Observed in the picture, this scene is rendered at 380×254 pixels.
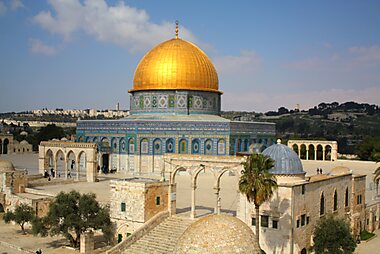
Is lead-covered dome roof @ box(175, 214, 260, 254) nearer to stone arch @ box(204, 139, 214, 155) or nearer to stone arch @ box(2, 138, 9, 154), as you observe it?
stone arch @ box(204, 139, 214, 155)

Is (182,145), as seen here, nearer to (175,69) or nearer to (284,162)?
(175,69)

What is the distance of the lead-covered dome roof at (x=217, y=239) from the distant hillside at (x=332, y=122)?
6199 centimetres

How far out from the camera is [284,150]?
1639 centimetres

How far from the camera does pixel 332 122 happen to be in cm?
11306

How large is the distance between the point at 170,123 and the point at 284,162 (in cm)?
1803

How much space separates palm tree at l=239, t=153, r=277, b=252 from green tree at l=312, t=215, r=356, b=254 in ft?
10.2

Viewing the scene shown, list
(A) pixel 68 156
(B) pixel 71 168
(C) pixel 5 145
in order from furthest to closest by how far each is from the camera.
Answer: 1. (C) pixel 5 145
2. (B) pixel 71 168
3. (A) pixel 68 156

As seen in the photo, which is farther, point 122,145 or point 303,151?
point 303,151

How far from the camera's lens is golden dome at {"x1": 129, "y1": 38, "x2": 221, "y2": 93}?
119 ft

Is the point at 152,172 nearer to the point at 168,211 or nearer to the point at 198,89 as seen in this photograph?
the point at 198,89

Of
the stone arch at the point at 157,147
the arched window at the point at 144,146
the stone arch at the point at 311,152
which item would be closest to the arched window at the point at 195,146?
the stone arch at the point at 157,147

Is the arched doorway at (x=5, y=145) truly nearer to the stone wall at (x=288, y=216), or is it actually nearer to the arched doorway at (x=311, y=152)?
the arched doorway at (x=311, y=152)

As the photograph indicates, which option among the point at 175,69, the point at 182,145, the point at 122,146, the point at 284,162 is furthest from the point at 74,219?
the point at 175,69

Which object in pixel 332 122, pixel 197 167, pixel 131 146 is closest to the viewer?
pixel 197 167
